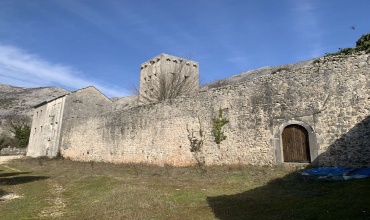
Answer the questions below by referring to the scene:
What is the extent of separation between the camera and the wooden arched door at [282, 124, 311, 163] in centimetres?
1122

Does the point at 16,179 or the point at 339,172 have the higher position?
the point at 339,172

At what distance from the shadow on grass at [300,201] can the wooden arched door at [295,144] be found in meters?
2.42

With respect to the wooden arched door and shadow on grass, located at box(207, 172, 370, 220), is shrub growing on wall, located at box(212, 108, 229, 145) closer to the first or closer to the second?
the wooden arched door

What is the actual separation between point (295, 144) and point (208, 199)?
5.80 m

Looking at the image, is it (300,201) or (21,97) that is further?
(21,97)

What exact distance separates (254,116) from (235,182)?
4.14m

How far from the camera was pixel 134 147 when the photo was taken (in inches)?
747

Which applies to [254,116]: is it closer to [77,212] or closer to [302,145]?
[302,145]

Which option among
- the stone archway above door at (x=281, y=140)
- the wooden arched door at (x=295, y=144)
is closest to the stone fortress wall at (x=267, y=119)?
the stone archway above door at (x=281, y=140)

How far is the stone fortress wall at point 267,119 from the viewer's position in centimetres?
1027

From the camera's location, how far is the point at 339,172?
29.9 ft

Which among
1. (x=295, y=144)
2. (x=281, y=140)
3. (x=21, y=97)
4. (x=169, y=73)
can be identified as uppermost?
(x=21, y=97)

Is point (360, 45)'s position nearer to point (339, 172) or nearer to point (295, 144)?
point (295, 144)

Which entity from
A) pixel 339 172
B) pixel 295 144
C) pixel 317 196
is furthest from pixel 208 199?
pixel 295 144
